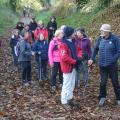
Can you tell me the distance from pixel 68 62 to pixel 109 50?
3.80 feet

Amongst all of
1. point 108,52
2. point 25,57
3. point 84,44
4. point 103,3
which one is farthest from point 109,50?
point 103,3

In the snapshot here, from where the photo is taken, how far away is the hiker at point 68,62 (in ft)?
36.1

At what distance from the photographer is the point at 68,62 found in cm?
1101

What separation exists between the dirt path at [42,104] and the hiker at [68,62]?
0.29 metres

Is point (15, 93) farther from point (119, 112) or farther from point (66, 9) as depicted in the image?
point (66, 9)

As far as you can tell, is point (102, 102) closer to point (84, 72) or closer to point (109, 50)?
point (109, 50)

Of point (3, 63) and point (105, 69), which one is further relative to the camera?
point (3, 63)

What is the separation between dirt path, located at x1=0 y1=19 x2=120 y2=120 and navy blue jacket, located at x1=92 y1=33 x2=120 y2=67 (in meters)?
1.20

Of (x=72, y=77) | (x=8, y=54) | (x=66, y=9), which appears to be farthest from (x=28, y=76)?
(x=66, y=9)

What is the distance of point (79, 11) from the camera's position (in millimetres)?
38781

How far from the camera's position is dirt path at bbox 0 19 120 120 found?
34.1ft

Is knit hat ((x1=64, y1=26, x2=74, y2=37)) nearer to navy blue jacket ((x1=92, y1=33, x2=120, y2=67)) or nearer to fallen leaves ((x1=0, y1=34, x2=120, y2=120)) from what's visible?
navy blue jacket ((x1=92, y1=33, x2=120, y2=67))

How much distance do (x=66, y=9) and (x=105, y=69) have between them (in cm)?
3199

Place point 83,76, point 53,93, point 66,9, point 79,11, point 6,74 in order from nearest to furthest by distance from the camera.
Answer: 1. point 53,93
2. point 83,76
3. point 6,74
4. point 79,11
5. point 66,9
